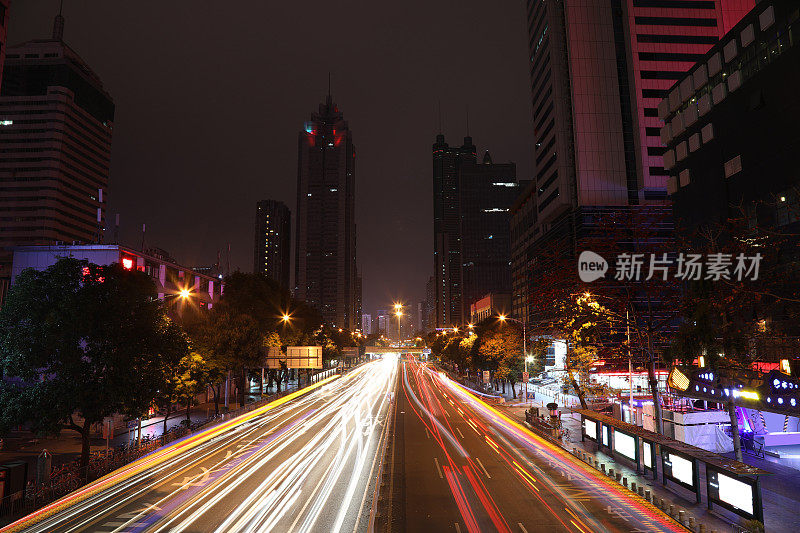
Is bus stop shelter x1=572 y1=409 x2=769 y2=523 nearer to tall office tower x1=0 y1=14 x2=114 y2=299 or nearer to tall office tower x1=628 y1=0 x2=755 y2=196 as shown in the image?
tall office tower x1=628 y1=0 x2=755 y2=196

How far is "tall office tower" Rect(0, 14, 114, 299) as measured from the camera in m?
161

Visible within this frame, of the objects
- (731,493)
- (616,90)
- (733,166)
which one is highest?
(616,90)

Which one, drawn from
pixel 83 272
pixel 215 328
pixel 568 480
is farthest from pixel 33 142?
pixel 568 480

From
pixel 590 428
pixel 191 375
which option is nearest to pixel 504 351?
pixel 590 428

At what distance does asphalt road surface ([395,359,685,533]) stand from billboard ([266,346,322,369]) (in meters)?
25.6

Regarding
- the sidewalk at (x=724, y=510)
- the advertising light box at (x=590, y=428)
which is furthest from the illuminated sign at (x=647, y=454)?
the advertising light box at (x=590, y=428)

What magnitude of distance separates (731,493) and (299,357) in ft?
162

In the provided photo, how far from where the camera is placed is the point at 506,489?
67.7 feet

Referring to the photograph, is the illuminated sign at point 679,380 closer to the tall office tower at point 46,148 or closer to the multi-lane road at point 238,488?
the multi-lane road at point 238,488

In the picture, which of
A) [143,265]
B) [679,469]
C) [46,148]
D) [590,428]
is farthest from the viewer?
[46,148]

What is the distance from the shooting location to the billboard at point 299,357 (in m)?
58.1

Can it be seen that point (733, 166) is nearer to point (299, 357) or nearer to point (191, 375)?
point (299, 357)

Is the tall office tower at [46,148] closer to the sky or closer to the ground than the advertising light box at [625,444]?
closer to the sky

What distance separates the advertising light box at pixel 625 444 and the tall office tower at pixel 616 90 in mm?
66996
